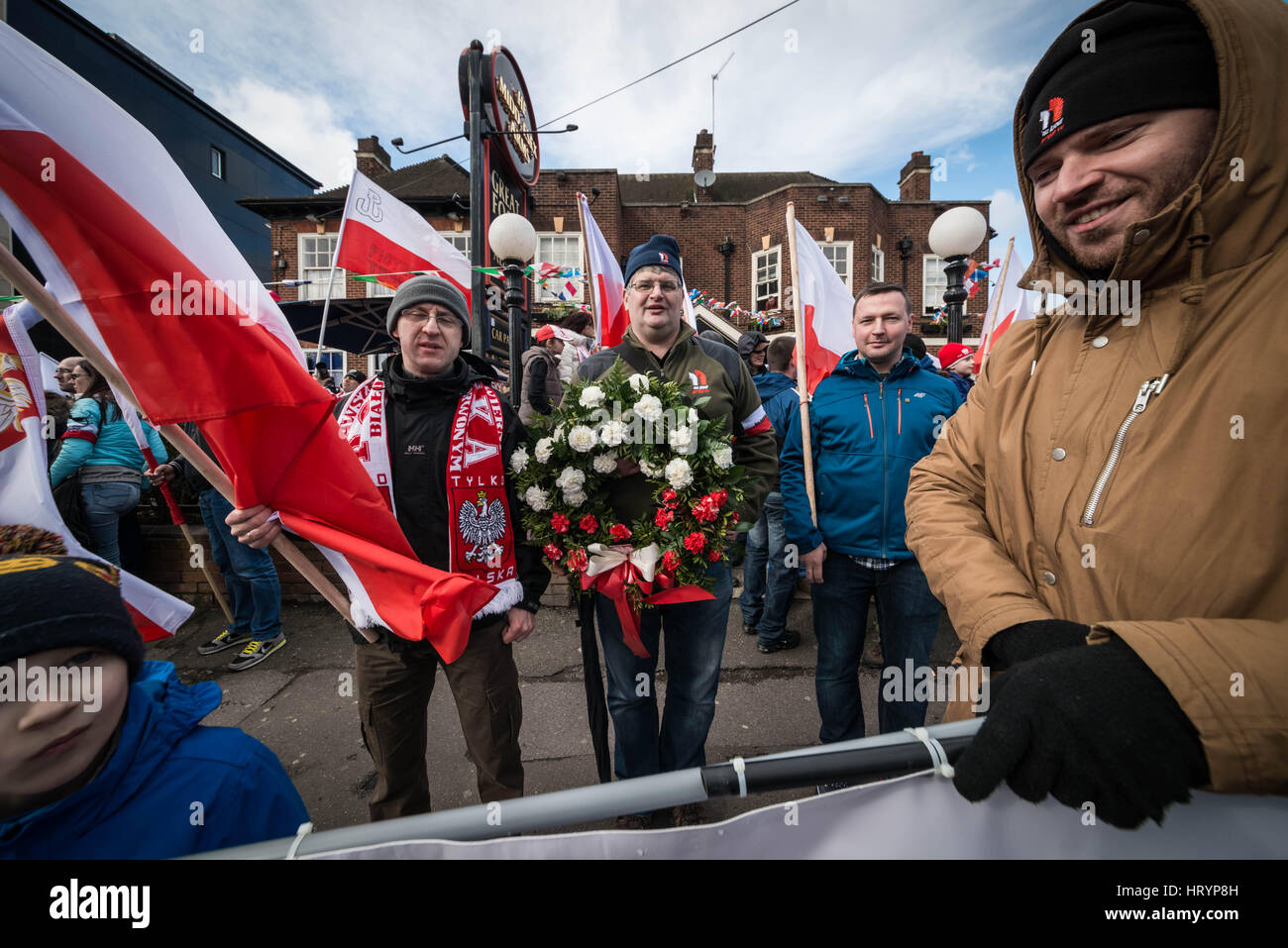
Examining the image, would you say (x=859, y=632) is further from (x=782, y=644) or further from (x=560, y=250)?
(x=560, y=250)

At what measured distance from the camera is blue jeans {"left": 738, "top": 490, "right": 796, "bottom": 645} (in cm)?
411

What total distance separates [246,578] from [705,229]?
1842 centimetres

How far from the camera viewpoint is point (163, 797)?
44.1 inches

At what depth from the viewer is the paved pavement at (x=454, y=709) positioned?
112 inches

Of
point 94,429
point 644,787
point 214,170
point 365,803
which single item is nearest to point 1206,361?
point 644,787

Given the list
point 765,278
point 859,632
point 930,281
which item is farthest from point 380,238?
point 930,281

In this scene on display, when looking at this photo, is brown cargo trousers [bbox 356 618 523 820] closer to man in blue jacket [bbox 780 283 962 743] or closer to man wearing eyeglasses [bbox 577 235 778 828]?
man wearing eyeglasses [bbox 577 235 778 828]

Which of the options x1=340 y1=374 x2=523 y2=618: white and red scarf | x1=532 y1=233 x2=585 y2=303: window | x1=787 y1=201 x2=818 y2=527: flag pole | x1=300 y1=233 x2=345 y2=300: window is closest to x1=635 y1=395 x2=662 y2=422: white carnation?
x1=340 y1=374 x2=523 y2=618: white and red scarf

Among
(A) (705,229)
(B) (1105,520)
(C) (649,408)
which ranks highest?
(A) (705,229)

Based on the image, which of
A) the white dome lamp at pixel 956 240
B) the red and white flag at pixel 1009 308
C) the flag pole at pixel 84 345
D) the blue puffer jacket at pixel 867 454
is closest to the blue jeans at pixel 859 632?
the blue puffer jacket at pixel 867 454

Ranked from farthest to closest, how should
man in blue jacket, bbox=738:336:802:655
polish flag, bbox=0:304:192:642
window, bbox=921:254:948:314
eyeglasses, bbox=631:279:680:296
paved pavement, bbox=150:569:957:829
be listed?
window, bbox=921:254:948:314, man in blue jacket, bbox=738:336:802:655, paved pavement, bbox=150:569:957:829, eyeglasses, bbox=631:279:680:296, polish flag, bbox=0:304:192:642

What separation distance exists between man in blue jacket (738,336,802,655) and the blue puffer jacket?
0.85m

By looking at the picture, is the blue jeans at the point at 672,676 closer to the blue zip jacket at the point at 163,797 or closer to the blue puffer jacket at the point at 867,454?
the blue puffer jacket at the point at 867,454
